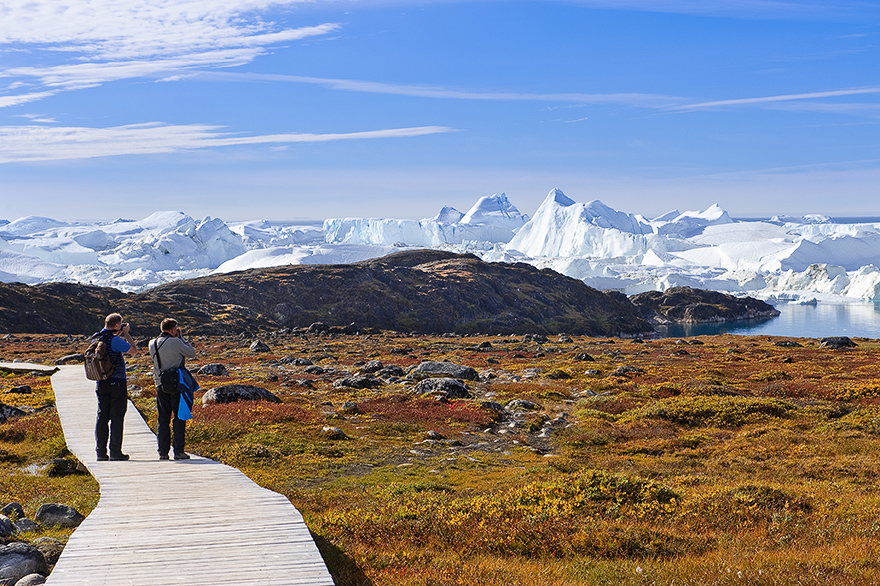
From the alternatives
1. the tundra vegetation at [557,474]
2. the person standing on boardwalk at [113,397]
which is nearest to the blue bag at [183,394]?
the person standing on boardwalk at [113,397]

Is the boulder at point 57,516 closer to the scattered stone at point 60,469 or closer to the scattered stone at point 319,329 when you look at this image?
the scattered stone at point 60,469

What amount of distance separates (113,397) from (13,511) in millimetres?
3510

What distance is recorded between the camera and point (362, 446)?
68.7 ft

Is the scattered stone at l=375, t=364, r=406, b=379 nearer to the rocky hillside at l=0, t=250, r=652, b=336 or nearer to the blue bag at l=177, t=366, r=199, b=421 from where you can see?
the blue bag at l=177, t=366, r=199, b=421

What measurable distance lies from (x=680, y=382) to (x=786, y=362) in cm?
2093

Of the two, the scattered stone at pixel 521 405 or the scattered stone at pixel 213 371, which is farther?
the scattered stone at pixel 213 371

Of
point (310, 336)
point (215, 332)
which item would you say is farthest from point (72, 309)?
point (310, 336)

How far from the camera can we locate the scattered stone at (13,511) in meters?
11.8

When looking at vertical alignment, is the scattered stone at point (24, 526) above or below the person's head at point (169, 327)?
below

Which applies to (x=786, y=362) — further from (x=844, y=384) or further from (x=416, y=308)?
(x=416, y=308)

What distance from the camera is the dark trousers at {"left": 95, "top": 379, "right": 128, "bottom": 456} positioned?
48.9ft

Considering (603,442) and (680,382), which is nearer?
(603,442)

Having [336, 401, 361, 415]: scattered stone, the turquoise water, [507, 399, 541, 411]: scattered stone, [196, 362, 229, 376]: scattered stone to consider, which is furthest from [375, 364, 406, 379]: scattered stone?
the turquoise water

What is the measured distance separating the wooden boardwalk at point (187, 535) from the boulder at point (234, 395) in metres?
12.7
